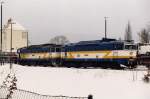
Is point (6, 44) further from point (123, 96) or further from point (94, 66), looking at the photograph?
point (123, 96)

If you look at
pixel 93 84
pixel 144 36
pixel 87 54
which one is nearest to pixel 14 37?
pixel 144 36

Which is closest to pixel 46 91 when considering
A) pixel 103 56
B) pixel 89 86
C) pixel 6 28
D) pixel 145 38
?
pixel 89 86

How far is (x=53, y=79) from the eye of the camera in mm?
29312

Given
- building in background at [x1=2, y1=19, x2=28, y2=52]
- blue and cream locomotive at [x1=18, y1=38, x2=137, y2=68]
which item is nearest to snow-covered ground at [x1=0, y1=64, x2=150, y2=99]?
blue and cream locomotive at [x1=18, y1=38, x2=137, y2=68]

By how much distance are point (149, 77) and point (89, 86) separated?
378 cm

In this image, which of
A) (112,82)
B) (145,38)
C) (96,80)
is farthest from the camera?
(145,38)

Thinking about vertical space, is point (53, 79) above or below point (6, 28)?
below

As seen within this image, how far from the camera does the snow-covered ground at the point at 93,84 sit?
21.3 metres

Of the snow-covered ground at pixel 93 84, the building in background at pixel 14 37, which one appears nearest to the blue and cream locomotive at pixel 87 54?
the snow-covered ground at pixel 93 84

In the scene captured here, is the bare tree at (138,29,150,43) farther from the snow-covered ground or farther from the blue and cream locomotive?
the snow-covered ground

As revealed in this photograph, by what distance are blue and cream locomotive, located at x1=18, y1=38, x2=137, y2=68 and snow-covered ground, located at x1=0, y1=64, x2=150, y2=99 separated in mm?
5597

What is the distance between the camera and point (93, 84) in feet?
82.1

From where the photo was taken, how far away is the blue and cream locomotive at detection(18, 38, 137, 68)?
35.5m

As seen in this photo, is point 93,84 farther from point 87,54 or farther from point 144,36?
point 144,36
